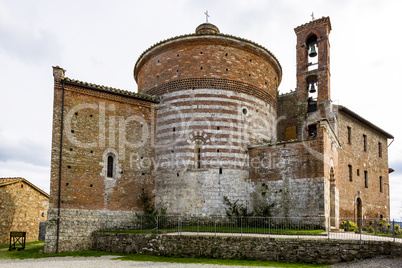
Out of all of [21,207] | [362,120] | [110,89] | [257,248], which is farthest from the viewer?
[362,120]

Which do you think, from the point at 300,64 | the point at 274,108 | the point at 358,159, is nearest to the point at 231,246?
the point at 274,108

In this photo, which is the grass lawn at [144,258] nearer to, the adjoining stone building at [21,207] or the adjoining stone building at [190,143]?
the adjoining stone building at [190,143]

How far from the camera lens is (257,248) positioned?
13.9m

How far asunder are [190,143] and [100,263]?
8642mm

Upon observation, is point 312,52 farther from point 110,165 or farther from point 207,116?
point 110,165

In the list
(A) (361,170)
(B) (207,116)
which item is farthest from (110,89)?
(A) (361,170)

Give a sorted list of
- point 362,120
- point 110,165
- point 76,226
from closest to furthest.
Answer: point 76,226 → point 110,165 → point 362,120

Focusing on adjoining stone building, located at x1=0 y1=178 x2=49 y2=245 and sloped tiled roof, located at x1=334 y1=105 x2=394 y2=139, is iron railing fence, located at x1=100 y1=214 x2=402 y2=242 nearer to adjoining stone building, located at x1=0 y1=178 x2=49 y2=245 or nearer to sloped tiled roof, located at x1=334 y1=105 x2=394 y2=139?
sloped tiled roof, located at x1=334 y1=105 x2=394 y2=139

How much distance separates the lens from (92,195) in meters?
18.6

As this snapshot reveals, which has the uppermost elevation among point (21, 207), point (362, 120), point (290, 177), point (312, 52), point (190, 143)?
point (312, 52)

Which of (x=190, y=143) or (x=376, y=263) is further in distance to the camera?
(x=190, y=143)

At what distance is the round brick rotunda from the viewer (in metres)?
20.0

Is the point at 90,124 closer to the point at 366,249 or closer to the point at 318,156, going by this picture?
the point at 318,156

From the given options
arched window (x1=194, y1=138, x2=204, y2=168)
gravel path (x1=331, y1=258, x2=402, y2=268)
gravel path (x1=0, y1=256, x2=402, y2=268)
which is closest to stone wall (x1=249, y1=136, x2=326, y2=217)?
arched window (x1=194, y1=138, x2=204, y2=168)
